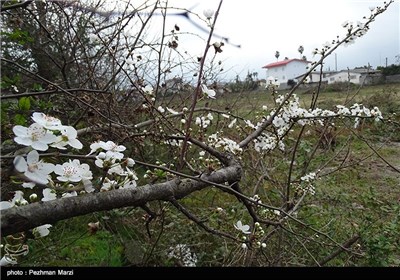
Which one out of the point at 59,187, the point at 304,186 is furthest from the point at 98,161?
the point at 304,186

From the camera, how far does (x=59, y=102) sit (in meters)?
2.64

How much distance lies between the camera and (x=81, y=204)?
795mm

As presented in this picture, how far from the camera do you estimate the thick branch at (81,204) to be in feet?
2.27

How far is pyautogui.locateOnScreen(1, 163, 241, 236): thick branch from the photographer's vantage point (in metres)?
0.69

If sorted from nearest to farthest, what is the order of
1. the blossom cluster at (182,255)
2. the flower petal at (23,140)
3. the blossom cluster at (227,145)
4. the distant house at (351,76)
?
the flower petal at (23,140)
the blossom cluster at (227,145)
the blossom cluster at (182,255)
the distant house at (351,76)

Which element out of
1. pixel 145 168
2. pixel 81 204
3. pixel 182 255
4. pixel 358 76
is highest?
pixel 358 76

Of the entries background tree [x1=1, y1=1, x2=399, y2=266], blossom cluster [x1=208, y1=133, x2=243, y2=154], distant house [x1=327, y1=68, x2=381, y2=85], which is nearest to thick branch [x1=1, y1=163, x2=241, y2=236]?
background tree [x1=1, y1=1, x2=399, y2=266]
